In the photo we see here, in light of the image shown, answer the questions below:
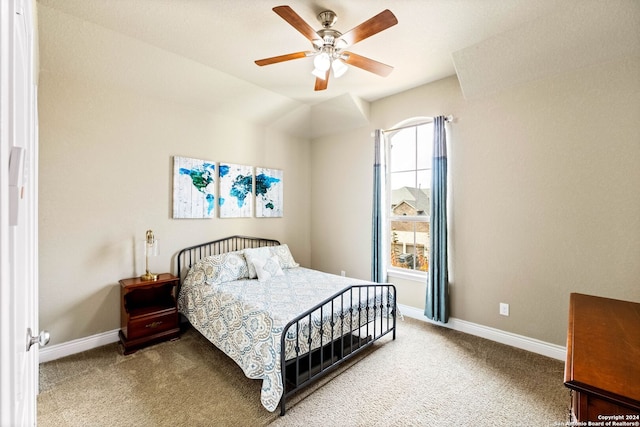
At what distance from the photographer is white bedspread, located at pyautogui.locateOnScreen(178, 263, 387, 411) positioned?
6.55ft

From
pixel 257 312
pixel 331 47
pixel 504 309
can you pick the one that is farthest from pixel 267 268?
pixel 504 309

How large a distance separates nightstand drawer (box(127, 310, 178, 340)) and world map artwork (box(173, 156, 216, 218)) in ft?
3.67

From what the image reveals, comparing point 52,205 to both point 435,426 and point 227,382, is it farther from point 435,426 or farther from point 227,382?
point 435,426

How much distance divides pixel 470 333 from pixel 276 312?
2.30 metres

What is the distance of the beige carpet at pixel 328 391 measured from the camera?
1.91 metres

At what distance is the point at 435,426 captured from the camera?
185 centimetres

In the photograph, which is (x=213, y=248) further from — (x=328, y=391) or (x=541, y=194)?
(x=541, y=194)

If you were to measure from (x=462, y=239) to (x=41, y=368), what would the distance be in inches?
168

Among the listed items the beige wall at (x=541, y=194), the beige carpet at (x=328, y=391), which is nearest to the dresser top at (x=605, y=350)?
the beige carpet at (x=328, y=391)

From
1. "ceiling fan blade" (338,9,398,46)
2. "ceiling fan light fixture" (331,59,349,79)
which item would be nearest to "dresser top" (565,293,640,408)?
"ceiling fan blade" (338,9,398,46)

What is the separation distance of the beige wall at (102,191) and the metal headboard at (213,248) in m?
0.08

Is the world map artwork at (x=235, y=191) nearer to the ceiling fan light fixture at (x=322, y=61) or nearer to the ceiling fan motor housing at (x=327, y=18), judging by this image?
the ceiling fan light fixture at (x=322, y=61)

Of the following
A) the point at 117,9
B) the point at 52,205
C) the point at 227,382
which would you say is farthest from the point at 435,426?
the point at 117,9

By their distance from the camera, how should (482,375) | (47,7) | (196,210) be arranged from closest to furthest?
(47,7), (482,375), (196,210)
